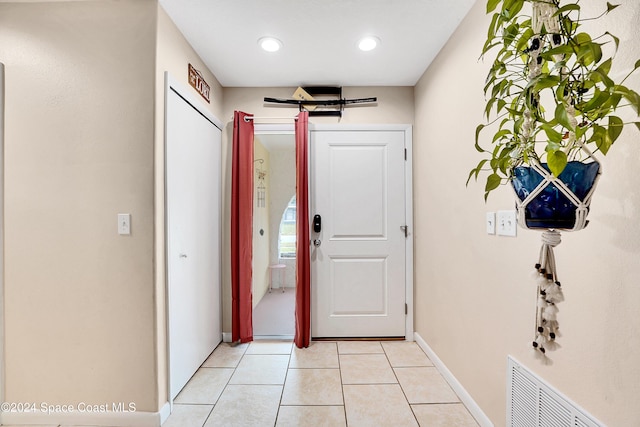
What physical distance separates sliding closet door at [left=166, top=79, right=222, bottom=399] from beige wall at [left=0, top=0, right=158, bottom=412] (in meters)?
0.17

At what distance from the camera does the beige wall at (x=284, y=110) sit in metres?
2.79

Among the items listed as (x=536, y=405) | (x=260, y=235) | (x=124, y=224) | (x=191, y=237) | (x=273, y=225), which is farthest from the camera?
(x=273, y=225)

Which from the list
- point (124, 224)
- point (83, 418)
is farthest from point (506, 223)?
point (83, 418)

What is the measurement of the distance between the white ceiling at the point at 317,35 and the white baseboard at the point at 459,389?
7.52 feet

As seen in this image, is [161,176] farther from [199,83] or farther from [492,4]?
[492,4]

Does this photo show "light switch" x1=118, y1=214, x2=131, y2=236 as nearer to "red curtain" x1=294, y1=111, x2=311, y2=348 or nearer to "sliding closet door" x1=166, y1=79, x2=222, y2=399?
"sliding closet door" x1=166, y1=79, x2=222, y2=399

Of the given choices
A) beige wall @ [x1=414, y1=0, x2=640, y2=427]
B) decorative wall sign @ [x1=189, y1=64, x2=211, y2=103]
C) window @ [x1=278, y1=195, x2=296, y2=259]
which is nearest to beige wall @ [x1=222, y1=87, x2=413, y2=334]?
beige wall @ [x1=414, y1=0, x2=640, y2=427]

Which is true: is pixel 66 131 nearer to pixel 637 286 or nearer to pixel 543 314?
pixel 543 314

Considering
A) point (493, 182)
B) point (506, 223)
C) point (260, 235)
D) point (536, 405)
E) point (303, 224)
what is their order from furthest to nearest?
point (260, 235) → point (303, 224) → point (506, 223) → point (536, 405) → point (493, 182)

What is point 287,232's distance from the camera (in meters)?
5.04

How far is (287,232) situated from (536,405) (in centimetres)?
409

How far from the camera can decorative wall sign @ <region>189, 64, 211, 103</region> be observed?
2135 mm

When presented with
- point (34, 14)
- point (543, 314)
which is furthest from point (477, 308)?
point (34, 14)

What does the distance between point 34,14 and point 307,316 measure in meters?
2.72
